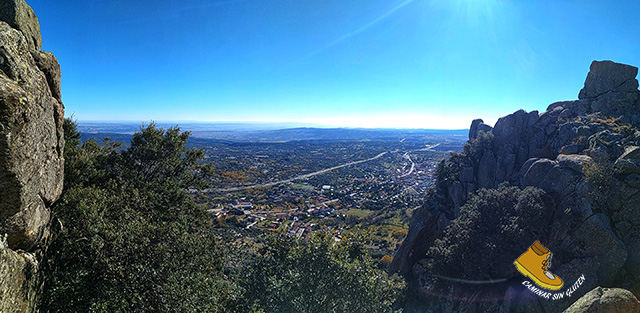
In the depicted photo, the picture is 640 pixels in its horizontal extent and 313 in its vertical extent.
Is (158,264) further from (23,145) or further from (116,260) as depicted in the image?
(23,145)

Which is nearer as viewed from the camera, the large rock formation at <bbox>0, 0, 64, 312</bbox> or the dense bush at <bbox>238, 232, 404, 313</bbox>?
the large rock formation at <bbox>0, 0, 64, 312</bbox>

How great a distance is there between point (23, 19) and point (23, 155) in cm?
492

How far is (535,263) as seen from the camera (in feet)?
63.0

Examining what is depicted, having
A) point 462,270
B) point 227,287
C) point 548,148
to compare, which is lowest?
point 462,270

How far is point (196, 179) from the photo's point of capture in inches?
750

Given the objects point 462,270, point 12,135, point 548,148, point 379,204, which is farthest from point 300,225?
point 12,135

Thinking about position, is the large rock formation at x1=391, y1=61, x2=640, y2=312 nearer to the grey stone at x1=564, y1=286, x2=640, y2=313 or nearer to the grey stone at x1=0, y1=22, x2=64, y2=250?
the grey stone at x1=564, y1=286, x2=640, y2=313

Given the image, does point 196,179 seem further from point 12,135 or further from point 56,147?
point 12,135

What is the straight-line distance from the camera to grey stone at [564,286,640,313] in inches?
329

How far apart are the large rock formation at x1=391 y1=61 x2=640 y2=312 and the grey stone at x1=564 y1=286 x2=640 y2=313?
712 cm

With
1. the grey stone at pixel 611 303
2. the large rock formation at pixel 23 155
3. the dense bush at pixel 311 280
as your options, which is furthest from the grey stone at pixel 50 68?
the grey stone at pixel 611 303

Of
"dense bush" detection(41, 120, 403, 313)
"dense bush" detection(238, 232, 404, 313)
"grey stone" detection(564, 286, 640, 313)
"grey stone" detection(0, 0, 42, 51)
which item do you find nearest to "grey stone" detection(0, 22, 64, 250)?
"grey stone" detection(0, 0, 42, 51)

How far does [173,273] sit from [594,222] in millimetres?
23851

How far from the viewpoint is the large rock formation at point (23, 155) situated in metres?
5.83
